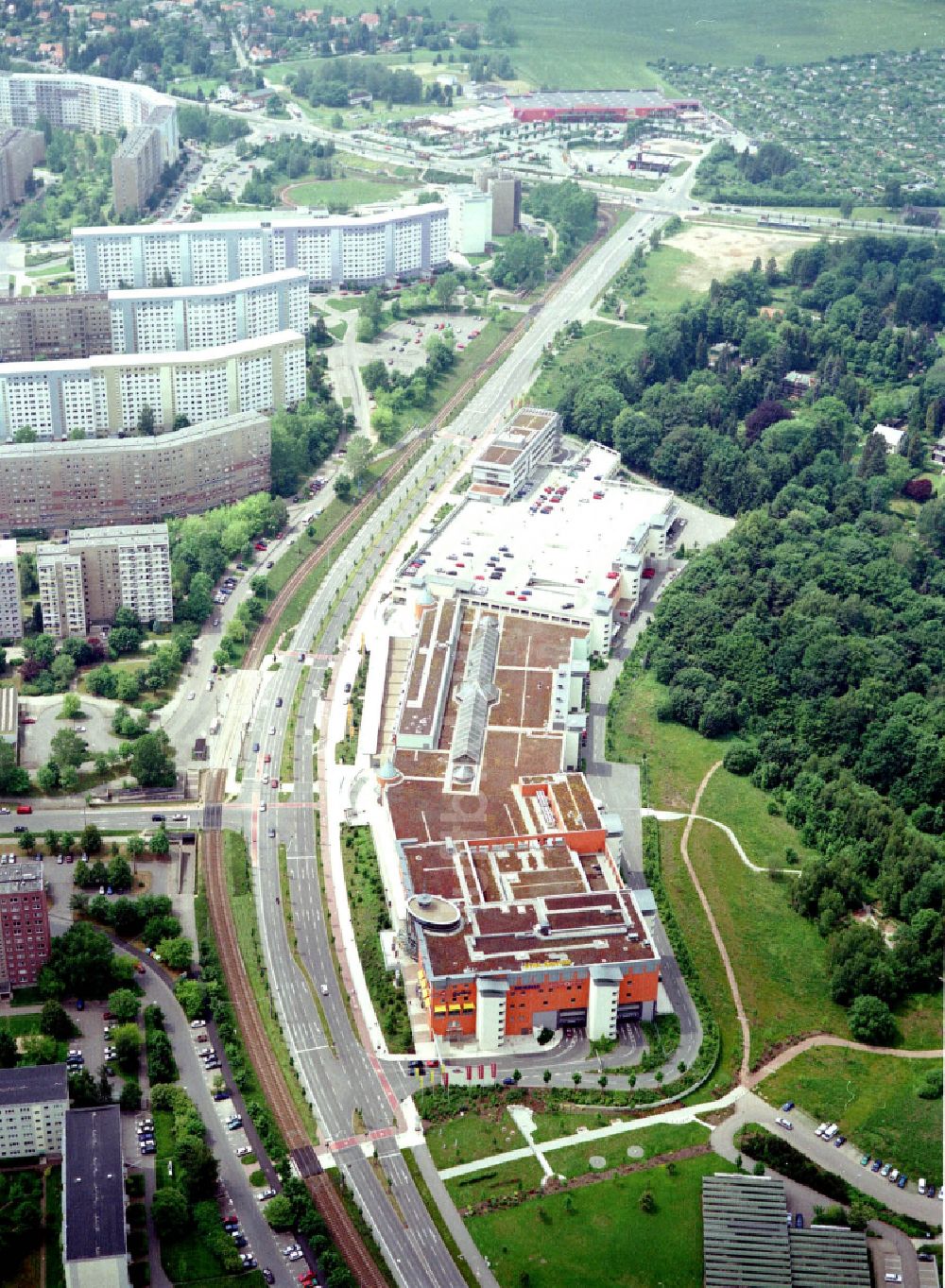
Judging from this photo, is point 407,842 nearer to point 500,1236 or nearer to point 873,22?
point 500,1236

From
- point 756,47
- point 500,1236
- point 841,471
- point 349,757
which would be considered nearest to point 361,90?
point 756,47

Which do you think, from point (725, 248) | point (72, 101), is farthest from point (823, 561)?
point (72, 101)

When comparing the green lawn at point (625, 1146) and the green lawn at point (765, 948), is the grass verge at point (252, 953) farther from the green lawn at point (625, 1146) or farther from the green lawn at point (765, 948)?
the green lawn at point (765, 948)

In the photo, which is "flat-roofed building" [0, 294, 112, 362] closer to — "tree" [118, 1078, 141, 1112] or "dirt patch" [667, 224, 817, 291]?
"dirt patch" [667, 224, 817, 291]

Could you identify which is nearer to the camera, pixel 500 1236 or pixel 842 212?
pixel 500 1236

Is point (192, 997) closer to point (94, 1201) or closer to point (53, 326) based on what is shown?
point (94, 1201)

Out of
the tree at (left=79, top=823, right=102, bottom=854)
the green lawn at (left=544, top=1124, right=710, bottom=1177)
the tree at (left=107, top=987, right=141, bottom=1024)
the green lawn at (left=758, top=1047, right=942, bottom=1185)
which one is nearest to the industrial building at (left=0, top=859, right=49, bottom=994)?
the tree at (left=107, top=987, right=141, bottom=1024)
